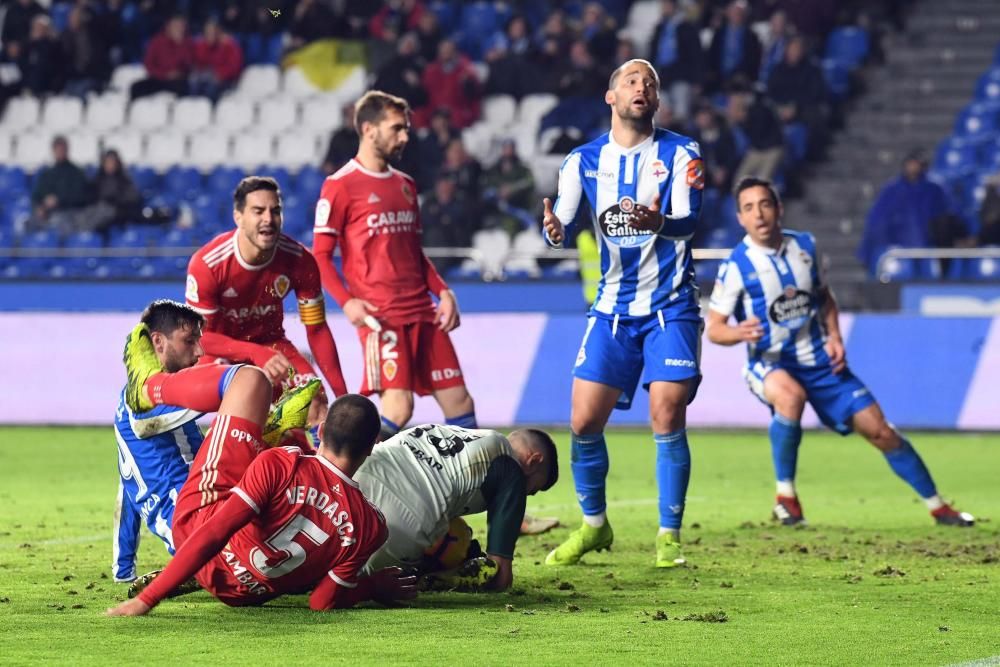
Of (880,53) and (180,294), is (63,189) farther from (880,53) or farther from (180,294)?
(880,53)

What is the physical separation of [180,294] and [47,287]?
6.60 ft

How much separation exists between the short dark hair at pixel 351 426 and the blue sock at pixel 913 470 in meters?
4.50

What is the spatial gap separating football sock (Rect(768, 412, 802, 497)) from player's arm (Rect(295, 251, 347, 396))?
9.47 feet

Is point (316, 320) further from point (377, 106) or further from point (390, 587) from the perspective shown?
point (390, 587)

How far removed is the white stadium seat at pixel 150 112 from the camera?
79.6ft

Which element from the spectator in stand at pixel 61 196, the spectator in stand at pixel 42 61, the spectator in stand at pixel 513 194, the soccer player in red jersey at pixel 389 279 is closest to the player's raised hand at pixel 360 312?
the soccer player in red jersey at pixel 389 279

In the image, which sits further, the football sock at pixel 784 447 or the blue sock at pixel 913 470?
the football sock at pixel 784 447

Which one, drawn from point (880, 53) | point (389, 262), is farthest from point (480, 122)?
point (389, 262)

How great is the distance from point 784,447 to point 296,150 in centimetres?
1403

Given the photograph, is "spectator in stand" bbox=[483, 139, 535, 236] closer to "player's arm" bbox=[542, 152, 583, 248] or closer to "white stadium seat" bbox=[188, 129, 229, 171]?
"white stadium seat" bbox=[188, 129, 229, 171]

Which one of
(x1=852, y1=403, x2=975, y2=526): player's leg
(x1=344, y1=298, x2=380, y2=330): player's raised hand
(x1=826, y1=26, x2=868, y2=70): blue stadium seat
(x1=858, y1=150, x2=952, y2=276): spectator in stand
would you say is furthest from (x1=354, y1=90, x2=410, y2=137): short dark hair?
(x1=826, y1=26, x2=868, y2=70): blue stadium seat

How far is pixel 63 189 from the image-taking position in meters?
22.0

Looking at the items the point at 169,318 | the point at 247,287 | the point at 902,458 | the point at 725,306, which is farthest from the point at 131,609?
the point at 902,458

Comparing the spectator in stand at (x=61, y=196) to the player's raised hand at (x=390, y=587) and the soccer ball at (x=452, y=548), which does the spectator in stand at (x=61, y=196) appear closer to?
the soccer ball at (x=452, y=548)
